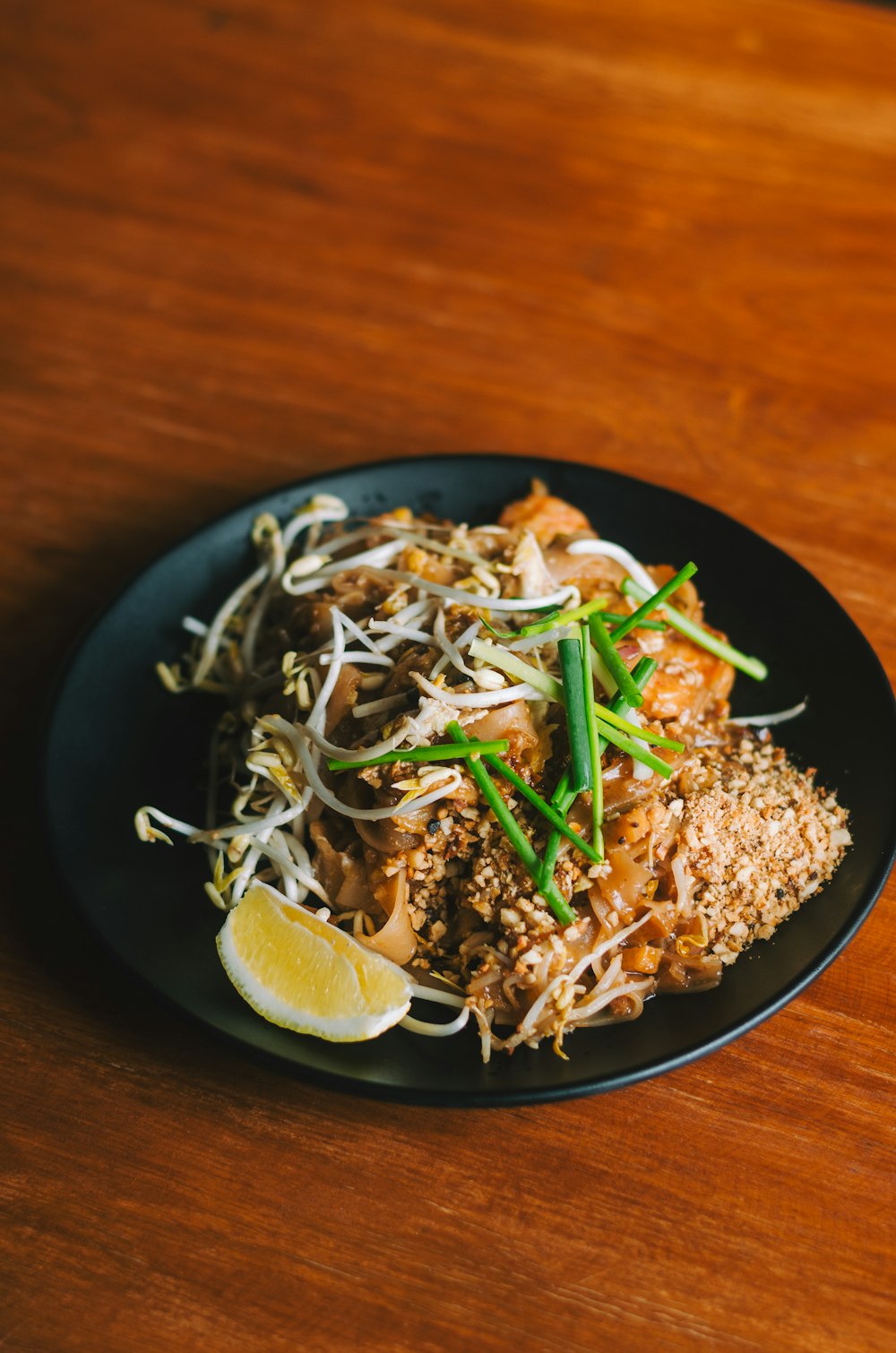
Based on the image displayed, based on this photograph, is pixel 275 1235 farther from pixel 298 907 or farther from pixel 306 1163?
pixel 298 907

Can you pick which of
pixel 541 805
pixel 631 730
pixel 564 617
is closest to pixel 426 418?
pixel 564 617

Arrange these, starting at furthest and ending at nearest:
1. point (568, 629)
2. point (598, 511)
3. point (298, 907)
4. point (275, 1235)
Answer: point (598, 511) → point (568, 629) → point (298, 907) → point (275, 1235)

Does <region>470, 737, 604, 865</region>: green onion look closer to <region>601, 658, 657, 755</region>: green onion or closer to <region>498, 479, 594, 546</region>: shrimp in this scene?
<region>601, 658, 657, 755</region>: green onion

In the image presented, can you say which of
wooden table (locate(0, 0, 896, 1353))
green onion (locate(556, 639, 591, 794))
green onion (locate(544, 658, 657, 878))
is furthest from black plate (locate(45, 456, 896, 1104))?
green onion (locate(556, 639, 591, 794))

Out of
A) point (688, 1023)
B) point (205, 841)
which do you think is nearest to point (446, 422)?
point (205, 841)

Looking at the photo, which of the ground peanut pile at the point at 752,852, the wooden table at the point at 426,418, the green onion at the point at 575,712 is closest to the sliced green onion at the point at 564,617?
the green onion at the point at 575,712

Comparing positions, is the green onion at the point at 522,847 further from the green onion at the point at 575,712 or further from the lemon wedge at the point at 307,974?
the lemon wedge at the point at 307,974

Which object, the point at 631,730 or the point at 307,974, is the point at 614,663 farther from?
the point at 307,974

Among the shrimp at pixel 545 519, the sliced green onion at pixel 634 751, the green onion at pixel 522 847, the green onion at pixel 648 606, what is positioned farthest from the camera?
the shrimp at pixel 545 519
